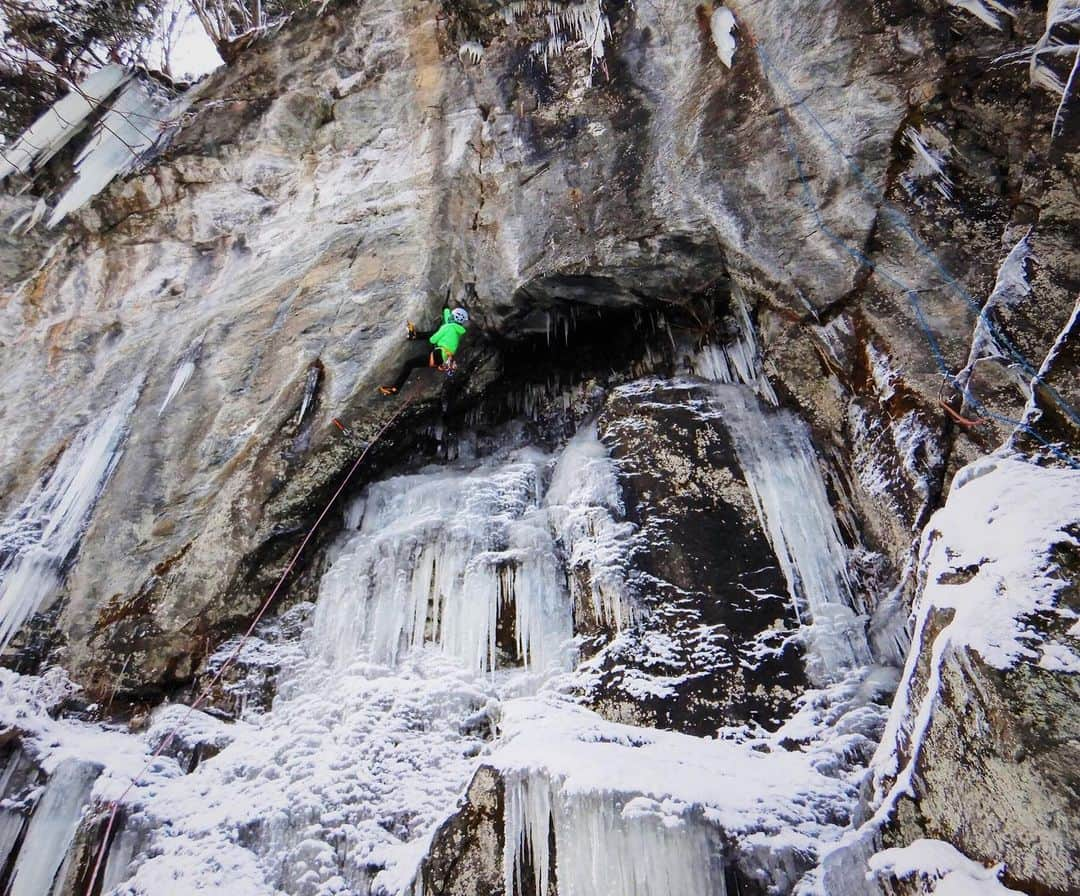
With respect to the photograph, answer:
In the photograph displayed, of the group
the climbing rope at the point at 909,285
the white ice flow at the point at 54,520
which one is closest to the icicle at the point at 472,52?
the climbing rope at the point at 909,285

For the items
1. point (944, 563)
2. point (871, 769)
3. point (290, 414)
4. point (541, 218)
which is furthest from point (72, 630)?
point (944, 563)

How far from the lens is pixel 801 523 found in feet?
14.3

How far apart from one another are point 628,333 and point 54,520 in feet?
18.4

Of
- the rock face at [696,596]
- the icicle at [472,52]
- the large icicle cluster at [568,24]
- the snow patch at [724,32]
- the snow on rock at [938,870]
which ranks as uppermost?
the icicle at [472,52]

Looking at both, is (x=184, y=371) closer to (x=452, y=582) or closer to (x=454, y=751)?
(x=452, y=582)

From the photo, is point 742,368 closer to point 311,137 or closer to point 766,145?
point 766,145

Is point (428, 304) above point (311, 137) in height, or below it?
below

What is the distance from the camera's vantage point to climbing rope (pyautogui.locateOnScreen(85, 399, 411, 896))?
4.02 m

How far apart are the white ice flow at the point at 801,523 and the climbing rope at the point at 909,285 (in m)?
1.15

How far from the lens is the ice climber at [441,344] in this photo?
556 centimetres

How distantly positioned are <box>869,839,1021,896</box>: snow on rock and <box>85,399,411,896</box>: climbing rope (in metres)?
4.45

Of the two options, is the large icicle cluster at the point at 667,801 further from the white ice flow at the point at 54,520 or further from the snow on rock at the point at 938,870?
the white ice flow at the point at 54,520

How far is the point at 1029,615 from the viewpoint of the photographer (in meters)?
2.34

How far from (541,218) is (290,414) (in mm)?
2932
